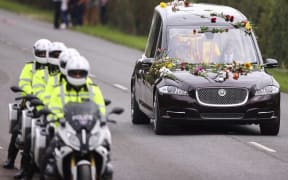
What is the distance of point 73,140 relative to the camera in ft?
39.1

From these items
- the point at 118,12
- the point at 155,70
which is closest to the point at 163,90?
the point at 155,70

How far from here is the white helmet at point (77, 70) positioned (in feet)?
39.9

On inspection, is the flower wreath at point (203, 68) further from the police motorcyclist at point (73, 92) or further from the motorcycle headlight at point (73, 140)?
the motorcycle headlight at point (73, 140)

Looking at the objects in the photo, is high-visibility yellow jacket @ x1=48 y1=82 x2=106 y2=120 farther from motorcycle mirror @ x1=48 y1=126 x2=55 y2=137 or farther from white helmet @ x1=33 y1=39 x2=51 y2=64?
white helmet @ x1=33 y1=39 x2=51 y2=64

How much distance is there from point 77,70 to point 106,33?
32.7 metres

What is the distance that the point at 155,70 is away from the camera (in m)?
19.3

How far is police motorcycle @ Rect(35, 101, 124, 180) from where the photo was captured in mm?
11875

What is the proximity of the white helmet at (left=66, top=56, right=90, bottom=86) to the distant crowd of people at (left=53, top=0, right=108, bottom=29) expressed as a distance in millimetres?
34041

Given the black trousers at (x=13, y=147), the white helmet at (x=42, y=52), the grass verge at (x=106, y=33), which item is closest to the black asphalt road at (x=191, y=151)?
the black trousers at (x=13, y=147)

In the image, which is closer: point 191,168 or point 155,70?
point 191,168

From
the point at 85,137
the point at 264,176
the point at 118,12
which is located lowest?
the point at 118,12

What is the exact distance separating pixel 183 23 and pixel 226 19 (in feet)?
2.28

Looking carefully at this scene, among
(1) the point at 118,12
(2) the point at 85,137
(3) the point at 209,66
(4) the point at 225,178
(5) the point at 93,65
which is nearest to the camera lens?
(2) the point at 85,137

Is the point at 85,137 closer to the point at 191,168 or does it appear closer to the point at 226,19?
the point at 191,168
